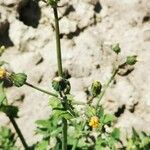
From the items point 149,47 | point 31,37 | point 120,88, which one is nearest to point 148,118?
point 120,88

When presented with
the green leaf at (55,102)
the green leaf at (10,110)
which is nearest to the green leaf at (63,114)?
the green leaf at (55,102)

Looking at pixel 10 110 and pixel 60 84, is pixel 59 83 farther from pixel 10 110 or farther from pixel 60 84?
pixel 10 110

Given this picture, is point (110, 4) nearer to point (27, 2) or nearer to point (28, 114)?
point (27, 2)

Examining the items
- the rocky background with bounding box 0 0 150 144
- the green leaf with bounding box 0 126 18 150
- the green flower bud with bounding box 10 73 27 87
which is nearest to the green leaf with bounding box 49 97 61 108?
the green flower bud with bounding box 10 73 27 87

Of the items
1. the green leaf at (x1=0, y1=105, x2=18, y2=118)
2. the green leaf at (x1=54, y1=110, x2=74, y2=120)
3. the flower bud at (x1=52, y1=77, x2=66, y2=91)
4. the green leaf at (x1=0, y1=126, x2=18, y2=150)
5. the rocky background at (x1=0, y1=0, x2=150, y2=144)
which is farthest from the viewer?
the rocky background at (x1=0, y1=0, x2=150, y2=144)

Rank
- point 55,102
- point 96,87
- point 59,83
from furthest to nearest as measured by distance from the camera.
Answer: point 55,102 → point 96,87 → point 59,83

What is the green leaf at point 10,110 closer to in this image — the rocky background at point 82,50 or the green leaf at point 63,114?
the rocky background at point 82,50

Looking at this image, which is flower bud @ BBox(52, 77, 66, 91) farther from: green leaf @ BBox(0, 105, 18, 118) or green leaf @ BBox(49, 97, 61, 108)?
green leaf @ BBox(0, 105, 18, 118)

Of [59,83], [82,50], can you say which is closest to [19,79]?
[59,83]
